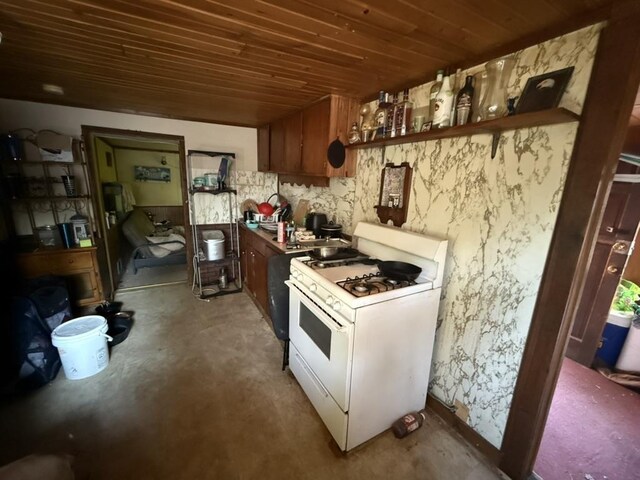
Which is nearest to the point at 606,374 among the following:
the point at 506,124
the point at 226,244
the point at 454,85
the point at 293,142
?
the point at 506,124

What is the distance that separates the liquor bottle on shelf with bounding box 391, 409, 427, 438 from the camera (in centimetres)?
163

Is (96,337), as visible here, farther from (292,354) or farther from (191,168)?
(191,168)

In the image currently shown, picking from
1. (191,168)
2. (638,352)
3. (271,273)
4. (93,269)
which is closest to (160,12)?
(271,273)

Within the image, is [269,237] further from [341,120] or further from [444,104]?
[444,104]

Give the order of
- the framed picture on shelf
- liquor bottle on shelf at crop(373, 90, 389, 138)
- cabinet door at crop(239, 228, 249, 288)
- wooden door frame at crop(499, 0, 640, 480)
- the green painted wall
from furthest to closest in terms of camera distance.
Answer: the green painted wall → cabinet door at crop(239, 228, 249, 288) → liquor bottle on shelf at crop(373, 90, 389, 138) → the framed picture on shelf → wooden door frame at crop(499, 0, 640, 480)

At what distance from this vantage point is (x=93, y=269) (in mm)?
2977

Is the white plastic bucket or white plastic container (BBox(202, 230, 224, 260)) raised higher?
white plastic container (BBox(202, 230, 224, 260))

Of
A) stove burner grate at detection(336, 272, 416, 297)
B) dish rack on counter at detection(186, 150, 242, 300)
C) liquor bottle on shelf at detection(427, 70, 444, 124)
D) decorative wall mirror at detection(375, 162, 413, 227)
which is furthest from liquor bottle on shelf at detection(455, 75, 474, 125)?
dish rack on counter at detection(186, 150, 242, 300)

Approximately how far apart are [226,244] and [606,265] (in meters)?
4.04

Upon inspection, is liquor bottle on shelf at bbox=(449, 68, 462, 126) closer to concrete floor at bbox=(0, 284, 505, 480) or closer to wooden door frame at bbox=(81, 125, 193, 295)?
concrete floor at bbox=(0, 284, 505, 480)

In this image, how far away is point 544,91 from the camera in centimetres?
117

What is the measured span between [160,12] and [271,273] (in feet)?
5.27

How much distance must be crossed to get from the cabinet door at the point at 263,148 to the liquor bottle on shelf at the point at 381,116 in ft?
5.84

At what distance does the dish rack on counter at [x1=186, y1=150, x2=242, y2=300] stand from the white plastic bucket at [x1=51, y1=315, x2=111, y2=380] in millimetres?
1317
